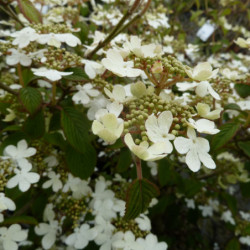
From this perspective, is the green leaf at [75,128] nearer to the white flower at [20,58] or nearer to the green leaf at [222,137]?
the white flower at [20,58]

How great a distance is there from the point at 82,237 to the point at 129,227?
0.18 metres

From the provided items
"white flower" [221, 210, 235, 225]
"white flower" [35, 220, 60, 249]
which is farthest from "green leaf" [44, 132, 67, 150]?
"white flower" [221, 210, 235, 225]

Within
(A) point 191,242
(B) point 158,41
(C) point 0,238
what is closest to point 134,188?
(C) point 0,238

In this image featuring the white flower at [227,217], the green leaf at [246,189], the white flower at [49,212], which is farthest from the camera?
the white flower at [227,217]

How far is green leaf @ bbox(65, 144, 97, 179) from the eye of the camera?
92 cm

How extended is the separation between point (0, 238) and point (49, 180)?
242 millimetres

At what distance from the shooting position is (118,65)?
644 millimetres

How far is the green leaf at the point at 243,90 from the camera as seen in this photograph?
89 cm

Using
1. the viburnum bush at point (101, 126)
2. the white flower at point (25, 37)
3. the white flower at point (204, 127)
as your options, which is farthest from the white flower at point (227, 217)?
the white flower at point (25, 37)

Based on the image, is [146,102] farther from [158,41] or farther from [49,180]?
[158,41]

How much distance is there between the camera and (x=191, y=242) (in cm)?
187

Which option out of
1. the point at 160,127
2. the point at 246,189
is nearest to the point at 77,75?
the point at 160,127

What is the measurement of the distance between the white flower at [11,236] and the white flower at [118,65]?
0.65m

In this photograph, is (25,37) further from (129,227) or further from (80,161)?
(129,227)
